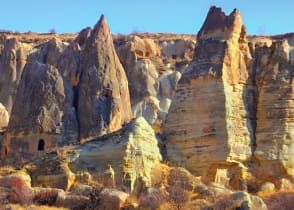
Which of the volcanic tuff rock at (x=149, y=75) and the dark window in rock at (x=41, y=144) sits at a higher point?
the volcanic tuff rock at (x=149, y=75)

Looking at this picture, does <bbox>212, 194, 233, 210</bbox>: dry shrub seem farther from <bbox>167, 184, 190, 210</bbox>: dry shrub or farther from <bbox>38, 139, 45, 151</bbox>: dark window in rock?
<bbox>38, 139, 45, 151</bbox>: dark window in rock

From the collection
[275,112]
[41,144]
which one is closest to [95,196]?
[275,112]

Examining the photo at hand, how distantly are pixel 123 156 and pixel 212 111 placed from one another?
4172 millimetres

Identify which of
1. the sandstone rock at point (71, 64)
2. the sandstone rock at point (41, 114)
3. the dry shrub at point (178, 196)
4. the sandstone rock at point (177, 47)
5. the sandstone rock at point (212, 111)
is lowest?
the dry shrub at point (178, 196)

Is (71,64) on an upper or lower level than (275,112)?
upper

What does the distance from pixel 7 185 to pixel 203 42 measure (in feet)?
32.5

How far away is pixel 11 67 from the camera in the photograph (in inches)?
2889

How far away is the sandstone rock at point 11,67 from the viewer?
68694 mm

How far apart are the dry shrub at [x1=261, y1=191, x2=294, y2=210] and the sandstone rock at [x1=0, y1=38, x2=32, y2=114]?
39650 mm

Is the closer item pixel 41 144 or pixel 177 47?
pixel 41 144

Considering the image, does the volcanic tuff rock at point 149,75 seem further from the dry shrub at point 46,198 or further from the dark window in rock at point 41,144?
the dry shrub at point 46,198

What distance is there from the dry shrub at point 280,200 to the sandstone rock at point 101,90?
17860 mm

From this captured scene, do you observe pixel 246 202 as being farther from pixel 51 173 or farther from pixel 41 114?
pixel 41 114

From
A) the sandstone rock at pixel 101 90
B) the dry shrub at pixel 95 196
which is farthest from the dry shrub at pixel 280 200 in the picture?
the sandstone rock at pixel 101 90
